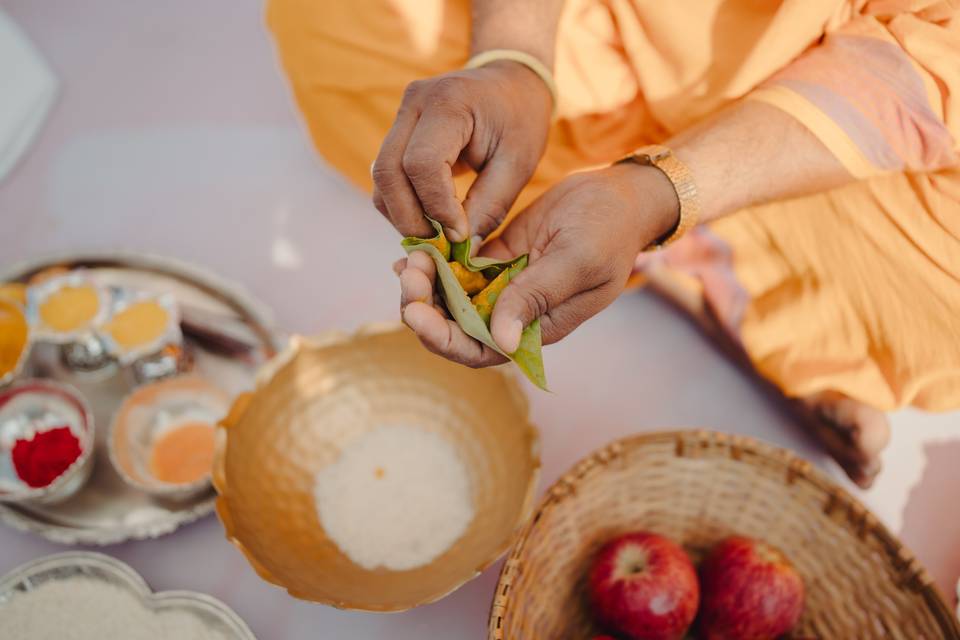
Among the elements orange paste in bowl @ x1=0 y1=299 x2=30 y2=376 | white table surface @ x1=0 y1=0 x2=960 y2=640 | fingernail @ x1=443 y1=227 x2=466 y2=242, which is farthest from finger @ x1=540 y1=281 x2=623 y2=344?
orange paste in bowl @ x1=0 y1=299 x2=30 y2=376

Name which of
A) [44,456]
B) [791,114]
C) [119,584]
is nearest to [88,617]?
[119,584]

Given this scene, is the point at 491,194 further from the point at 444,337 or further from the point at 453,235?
the point at 444,337

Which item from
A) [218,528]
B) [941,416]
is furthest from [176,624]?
[941,416]

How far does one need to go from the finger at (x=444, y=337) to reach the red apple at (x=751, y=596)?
0.41 m

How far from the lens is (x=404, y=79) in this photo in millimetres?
1094

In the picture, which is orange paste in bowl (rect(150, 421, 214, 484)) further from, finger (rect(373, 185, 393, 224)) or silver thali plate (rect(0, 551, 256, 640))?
finger (rect(373, 185, 393, 224))

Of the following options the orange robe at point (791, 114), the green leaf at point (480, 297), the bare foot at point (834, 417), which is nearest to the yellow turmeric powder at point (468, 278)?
the green leaf at point (480, 297)

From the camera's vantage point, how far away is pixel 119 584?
0.97 metres

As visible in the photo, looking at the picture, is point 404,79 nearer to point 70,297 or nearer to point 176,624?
point 70,297

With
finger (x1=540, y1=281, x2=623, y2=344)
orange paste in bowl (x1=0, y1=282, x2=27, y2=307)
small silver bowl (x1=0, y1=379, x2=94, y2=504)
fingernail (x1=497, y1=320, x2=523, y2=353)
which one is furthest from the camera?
orange paste in bowl (x1=0, y1=282, x2=27, y2=307)

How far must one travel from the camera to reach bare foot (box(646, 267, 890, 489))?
1.10 m

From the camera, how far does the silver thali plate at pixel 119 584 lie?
948 mm

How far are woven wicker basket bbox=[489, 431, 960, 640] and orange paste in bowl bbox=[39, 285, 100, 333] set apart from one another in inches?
28.3

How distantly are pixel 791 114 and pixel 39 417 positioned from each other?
1.06 m
